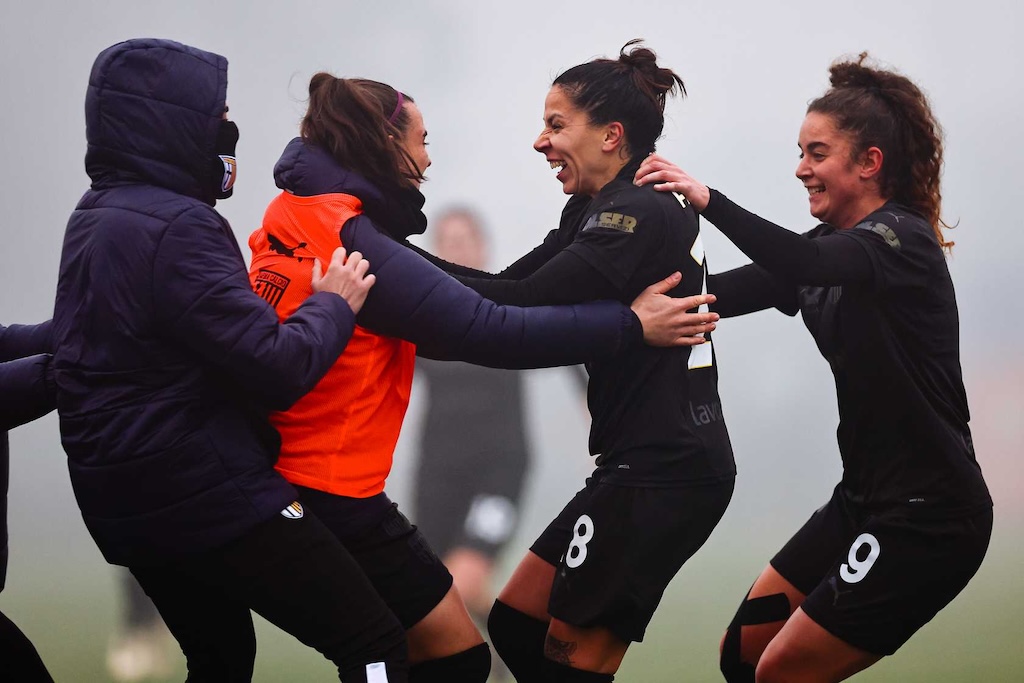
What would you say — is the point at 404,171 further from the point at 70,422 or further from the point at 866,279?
the point at 866,279

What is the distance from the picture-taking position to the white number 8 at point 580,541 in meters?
2.16

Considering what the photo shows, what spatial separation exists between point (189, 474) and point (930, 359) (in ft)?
4.77

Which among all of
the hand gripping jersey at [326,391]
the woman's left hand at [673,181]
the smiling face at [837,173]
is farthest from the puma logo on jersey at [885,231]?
the hand gripping jersey at [326,391]

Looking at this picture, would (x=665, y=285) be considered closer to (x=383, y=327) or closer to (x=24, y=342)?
(x=383, y=327)

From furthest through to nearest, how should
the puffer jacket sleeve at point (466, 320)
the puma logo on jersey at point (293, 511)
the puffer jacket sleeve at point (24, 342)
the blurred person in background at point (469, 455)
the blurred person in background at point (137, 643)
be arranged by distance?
the blurred person in background at point (469, 455) → the blurred person in background at point (137, 643) → the puffer jacket sleeve at point (24, 342) → the puffer jacket sleeve at point (466, 320) → the puma logo on jersey at point (293, 511)

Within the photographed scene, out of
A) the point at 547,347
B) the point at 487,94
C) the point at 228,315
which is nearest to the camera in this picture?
the point at 228,315

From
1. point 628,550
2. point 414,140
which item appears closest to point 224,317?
point 414,140

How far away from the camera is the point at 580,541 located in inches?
85.6

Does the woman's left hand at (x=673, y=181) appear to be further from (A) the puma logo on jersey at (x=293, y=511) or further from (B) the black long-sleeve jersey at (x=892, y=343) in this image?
(A) the puma logo on jersey at (x=293, y=511)

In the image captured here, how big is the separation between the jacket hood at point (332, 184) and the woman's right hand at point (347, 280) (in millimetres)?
134

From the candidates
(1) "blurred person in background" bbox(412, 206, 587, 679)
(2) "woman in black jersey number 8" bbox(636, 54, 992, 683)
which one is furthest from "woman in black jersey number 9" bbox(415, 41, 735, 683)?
(1) "blurred person in background" bbox(412, 206, 587, 679)

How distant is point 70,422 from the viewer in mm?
1773

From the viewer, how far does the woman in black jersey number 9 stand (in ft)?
6.94

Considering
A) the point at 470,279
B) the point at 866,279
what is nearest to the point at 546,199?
the point at 470,279
